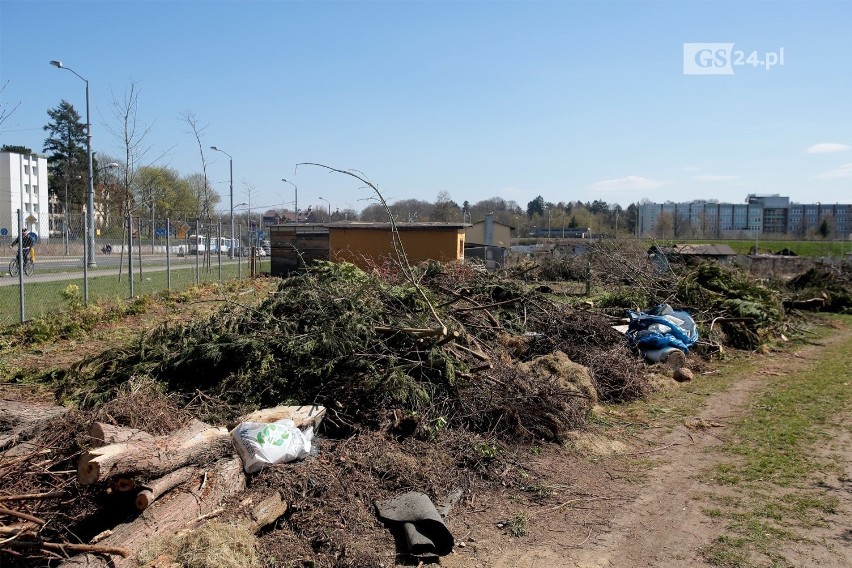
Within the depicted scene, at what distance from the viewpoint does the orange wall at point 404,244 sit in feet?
71.2

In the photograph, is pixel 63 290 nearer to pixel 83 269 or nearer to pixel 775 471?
pixel 83 269

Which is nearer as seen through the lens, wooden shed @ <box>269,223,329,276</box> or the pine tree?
wooden shed @ <box>269,223,329,276</box>

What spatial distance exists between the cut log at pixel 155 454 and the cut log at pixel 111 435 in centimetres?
9

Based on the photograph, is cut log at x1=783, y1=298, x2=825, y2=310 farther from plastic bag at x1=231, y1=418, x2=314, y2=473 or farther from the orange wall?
plastic bag at x1=231, y1=418, x2=314, y2=473

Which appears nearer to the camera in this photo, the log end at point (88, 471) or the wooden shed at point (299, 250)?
the log end at point (88, 471)

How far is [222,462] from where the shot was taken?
16.8 ft

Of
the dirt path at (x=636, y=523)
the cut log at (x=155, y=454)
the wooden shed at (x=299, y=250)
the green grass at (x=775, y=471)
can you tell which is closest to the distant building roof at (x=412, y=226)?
the wooden shed at (x=299, y=250)

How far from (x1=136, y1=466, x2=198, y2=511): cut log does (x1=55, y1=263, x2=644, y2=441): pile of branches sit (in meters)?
1.90

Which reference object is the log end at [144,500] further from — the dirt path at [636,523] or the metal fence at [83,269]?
the metal fence at [83,269]

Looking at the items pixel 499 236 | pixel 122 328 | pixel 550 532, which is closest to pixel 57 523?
pixel 550 532

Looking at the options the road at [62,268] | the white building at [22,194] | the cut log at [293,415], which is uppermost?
the white building at [22,194]

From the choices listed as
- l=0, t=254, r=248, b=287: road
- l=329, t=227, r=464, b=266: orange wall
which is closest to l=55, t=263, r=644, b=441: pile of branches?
l=0, t=254, r=248, b=287: road

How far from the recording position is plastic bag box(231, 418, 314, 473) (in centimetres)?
526

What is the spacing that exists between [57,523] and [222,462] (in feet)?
3.76
